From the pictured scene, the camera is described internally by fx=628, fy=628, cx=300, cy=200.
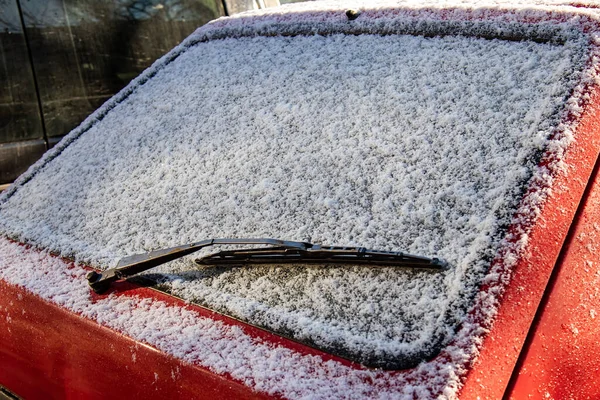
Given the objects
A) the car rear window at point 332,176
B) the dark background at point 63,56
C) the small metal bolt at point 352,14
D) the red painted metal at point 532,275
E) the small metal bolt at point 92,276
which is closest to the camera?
the red painted metal at point 532,275

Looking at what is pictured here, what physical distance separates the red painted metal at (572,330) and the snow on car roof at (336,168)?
0.38ft

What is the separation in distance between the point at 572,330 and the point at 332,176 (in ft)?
1.88

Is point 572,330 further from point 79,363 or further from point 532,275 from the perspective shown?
point 79,363

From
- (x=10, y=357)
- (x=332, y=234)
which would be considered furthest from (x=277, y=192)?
(x=10, y=357)

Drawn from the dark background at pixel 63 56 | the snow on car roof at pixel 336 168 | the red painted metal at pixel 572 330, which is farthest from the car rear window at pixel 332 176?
the dark background at pixel 63 56

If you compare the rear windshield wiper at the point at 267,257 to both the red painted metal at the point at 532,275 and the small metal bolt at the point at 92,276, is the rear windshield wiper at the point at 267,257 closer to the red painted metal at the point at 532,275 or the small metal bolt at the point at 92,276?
the small metal bolt at the point at 92,276

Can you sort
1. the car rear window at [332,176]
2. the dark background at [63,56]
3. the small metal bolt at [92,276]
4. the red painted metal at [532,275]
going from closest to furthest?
the red painted metal at [532,275], the car rear window at [332,176], the small metal bolt at [92,276], the dark background at [63,56]

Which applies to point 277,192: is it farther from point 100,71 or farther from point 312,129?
point 100,71

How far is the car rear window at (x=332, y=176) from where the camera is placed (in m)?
1.14

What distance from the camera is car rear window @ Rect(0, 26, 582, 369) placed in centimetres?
114

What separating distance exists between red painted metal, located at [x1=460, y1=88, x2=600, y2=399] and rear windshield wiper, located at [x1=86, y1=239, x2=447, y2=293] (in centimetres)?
14

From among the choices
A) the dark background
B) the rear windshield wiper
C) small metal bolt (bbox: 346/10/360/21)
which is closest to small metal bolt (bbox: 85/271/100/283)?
the rear windshield wiper

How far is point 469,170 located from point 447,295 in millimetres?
295

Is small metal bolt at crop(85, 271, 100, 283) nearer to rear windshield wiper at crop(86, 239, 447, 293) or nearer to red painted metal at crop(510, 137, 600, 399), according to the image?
rear windshield wiper at crop(86, 239, 447, 293)
